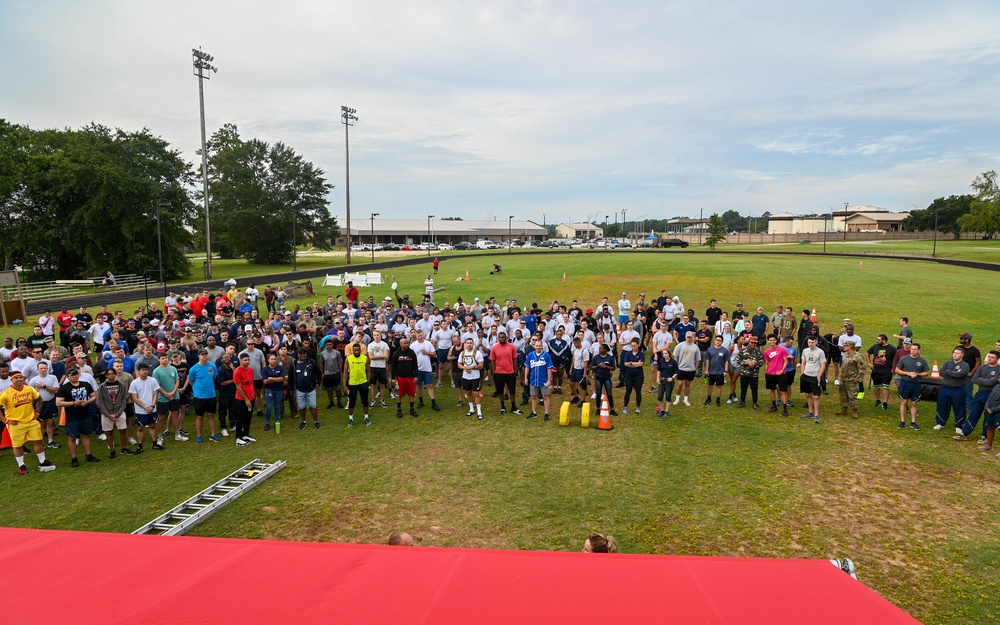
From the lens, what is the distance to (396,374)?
12.5 meters

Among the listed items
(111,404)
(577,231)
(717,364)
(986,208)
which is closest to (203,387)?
(111,404)

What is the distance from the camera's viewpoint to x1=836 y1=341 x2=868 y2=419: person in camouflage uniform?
11.9 meters

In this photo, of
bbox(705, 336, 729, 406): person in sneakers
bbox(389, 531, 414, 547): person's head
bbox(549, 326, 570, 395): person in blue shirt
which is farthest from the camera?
bbox(549, 326, 570, 395): person in blue shirt

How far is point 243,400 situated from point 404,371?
10.9 ft

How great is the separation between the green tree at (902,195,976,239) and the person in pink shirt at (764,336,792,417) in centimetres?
11134

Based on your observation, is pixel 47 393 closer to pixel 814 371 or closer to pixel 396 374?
pixel 396 374

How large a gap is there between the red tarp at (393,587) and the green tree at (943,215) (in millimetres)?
121875

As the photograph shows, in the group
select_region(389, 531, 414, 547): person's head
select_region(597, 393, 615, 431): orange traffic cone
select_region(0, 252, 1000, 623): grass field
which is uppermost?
select_region(389, 531, 414, 547): person's head

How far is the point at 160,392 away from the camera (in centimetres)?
1054

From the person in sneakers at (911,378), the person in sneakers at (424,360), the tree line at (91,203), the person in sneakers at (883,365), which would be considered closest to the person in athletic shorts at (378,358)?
the person in sneakers at (424,360)

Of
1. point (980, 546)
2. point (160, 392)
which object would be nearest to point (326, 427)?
point (160, 392)

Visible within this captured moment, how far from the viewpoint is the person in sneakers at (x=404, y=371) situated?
40.5 feet

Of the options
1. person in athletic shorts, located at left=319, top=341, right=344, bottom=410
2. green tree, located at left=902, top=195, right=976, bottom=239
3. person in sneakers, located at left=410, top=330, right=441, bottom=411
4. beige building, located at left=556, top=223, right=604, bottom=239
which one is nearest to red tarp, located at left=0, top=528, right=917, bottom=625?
person in athletic shorts, located at left=319, top=341, right=344, bottom=410

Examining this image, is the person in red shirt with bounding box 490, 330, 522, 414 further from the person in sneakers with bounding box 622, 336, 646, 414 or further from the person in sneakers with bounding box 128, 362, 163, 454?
the person in sneakers with bounding box 128, 362, 163, 454
